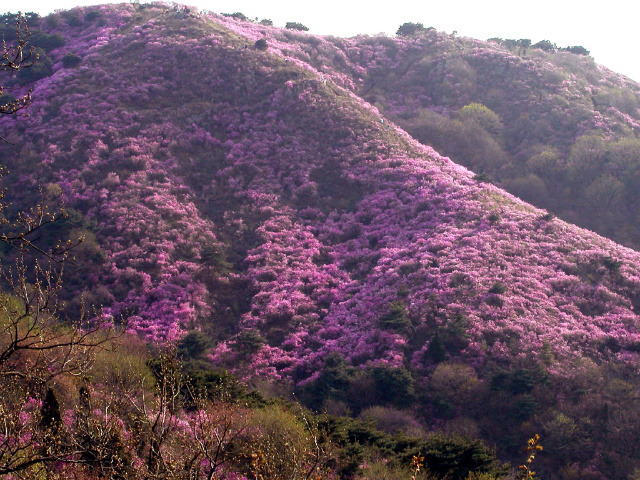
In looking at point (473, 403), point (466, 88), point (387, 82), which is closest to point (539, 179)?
point (466, 88)

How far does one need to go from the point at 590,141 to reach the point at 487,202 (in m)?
19.8

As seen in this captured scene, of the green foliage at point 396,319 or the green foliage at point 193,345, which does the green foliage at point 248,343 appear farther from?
the green foliage at point 396,319

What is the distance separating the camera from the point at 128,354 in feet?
67.2

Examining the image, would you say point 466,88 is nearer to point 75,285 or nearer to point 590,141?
point 590,141

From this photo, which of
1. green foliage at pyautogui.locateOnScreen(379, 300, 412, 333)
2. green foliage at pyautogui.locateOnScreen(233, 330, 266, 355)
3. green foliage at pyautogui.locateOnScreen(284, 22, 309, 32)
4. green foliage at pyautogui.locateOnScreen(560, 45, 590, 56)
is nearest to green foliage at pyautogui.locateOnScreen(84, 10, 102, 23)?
green foliage at pyautogui.locateOnScreen(284, 22, 309, 32)

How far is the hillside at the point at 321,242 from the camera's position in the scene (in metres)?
22.0

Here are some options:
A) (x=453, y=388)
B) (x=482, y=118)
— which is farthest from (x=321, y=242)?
(x=482, y=118)

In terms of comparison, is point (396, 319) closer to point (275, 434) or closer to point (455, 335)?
point (455, 335)

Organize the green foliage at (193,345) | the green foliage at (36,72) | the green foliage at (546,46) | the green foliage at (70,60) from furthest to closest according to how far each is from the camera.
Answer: the green foliage at (546,46) < the green foliage at (70,60) < the green foliage at (36,72) < the green foliage at (193,345)

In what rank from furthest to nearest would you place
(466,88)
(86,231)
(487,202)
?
1. (466,88)
2. (487,202)
3. (86,231)

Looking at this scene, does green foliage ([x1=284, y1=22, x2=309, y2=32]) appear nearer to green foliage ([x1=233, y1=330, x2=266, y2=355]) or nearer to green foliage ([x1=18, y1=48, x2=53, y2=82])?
green foliage ([x1=18, y1=48, x2=53, y2=82])

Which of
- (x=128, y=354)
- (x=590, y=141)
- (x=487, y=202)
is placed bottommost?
(x=128, y=354)

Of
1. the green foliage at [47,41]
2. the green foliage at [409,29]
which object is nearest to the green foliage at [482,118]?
the green foliage at [409,29]

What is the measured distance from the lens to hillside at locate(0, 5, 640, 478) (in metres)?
22.0
